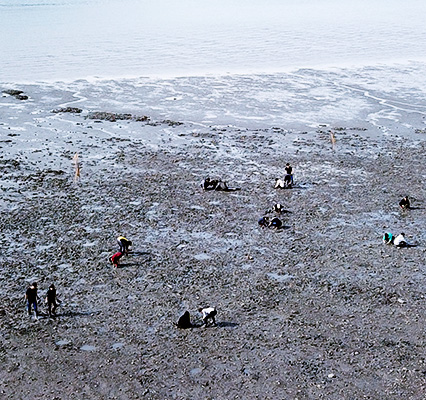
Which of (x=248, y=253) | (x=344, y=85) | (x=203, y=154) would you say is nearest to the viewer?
(x=248, y=253)

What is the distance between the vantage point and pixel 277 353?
1761 centimetres

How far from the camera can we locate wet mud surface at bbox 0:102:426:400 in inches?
655

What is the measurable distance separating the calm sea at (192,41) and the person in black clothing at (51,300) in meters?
45.0

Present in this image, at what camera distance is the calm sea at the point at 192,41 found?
2670 inches

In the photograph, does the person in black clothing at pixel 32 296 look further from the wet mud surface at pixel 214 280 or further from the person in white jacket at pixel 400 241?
the person in white jacket at pixel 400 241

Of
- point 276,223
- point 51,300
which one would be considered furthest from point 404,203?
point 51,300

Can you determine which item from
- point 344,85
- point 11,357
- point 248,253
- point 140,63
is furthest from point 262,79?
point 11,357

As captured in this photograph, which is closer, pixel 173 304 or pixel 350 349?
pixel 350 349

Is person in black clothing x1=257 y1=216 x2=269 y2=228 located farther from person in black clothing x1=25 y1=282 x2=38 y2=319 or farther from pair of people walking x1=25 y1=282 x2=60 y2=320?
person in black clothing x1=25 y1=282 x2=38 y2=319

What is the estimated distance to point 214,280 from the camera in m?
21.9

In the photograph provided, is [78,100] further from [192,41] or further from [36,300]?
[192,41]

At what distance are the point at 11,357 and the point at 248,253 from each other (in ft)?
34.3

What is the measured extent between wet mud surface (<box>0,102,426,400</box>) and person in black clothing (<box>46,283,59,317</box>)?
393 millimetres

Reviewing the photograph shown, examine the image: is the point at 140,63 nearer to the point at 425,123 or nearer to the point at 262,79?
the point at 262,79
